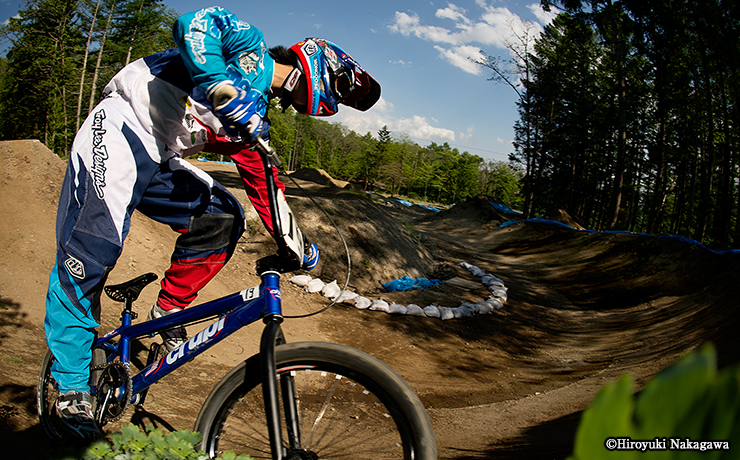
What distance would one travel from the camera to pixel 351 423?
6.43 ft

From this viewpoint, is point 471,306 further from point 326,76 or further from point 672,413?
point 672,413

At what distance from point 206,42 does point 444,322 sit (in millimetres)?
5616

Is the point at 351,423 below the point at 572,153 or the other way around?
below

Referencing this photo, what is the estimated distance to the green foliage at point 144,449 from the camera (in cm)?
137

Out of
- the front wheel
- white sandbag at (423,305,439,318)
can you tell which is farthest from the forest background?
the front wheel

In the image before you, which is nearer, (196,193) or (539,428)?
(196,193)

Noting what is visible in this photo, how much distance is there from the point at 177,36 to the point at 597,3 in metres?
21.9

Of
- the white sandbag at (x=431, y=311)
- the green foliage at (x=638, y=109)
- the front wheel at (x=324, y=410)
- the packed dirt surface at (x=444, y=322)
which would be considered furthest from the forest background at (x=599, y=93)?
the front wheel at (x=324, y=410)

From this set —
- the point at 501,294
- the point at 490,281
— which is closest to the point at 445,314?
the point at 501,294

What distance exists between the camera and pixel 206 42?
1936mm

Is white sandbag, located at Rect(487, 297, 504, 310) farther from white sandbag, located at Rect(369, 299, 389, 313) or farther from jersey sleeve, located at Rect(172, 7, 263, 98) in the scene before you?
jersey sleeve, located at Rect(172, 7, 263, 98)

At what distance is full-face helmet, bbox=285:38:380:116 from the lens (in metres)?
2.37

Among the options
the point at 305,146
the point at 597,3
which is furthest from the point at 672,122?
the point at 305,146

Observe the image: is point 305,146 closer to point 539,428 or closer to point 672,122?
point 672,122
